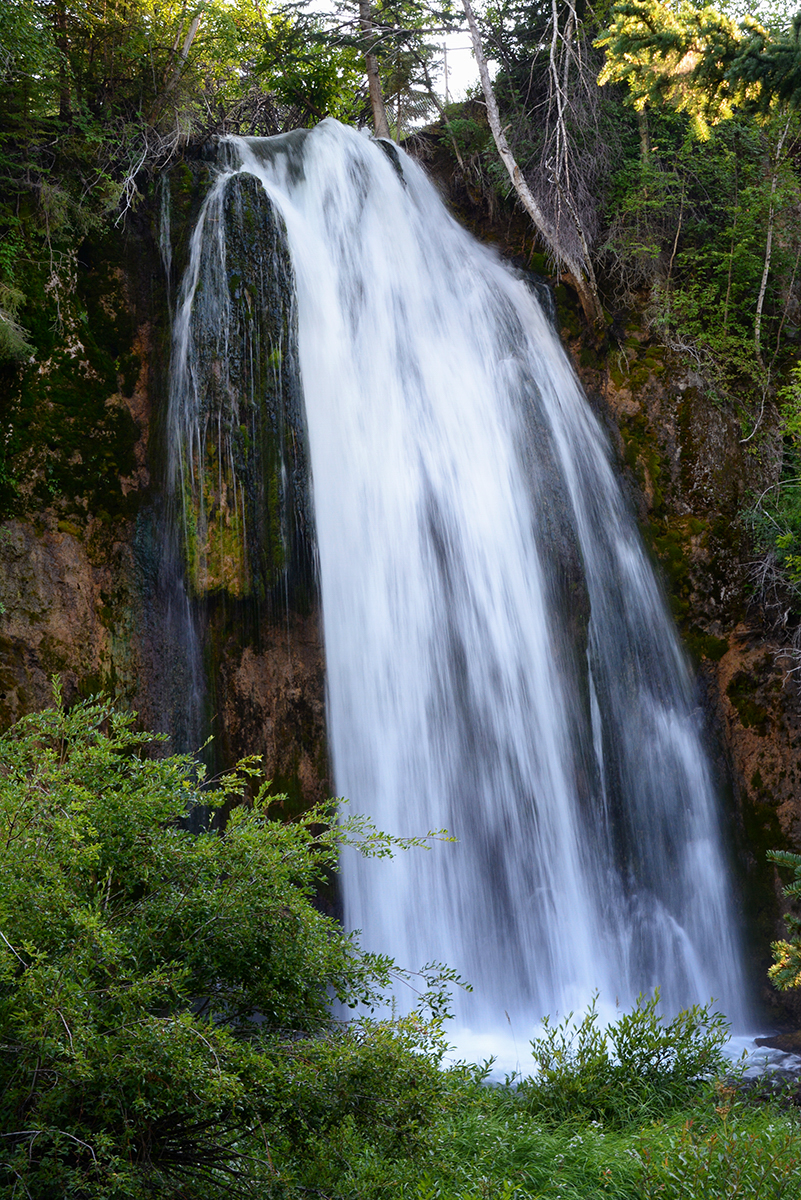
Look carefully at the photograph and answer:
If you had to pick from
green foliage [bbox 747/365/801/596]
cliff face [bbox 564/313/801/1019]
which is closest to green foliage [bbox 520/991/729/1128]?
cliff face [bbox 564/313/801/1019]

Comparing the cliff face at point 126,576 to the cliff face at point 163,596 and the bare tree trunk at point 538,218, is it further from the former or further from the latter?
the bare tree trunk at point 538,218

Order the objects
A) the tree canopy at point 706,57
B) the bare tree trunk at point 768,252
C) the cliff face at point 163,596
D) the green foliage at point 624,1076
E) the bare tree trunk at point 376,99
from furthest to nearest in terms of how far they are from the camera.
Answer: the bare tree trunk at point 376,99
the bare tree trunk at point 768,252
the cliff face at point 163,596
the green foliage at point 624,1076
the tree canopy at point 706,57

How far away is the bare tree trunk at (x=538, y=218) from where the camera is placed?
11266 mm

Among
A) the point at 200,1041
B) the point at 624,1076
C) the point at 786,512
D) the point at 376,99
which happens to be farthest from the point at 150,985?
the point at 376,99

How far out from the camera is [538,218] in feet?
37.0

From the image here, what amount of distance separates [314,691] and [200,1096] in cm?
564

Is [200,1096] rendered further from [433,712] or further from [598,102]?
[598,102]

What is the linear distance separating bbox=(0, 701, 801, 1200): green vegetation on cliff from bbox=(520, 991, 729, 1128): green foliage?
2.88ft

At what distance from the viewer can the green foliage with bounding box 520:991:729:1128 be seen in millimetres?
5254

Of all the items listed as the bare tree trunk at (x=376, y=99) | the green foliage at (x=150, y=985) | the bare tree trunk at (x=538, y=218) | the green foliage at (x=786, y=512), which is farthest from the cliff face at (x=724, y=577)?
the green foliage at (x=150, y=985)

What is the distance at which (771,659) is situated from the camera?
997 centimetres

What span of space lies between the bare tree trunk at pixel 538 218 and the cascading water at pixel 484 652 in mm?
1450

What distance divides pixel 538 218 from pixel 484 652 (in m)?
6.39

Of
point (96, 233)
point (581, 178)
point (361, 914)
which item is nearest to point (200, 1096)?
point (361, 914)
